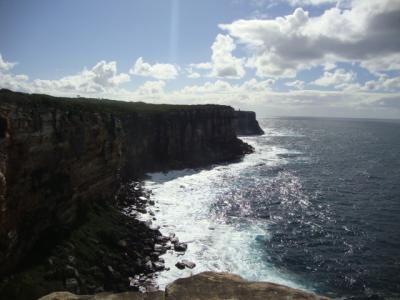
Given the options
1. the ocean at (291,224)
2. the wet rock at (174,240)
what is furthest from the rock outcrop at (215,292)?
the wet rock at (174,240)

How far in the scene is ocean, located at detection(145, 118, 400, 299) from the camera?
125 feet

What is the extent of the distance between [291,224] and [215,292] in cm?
4718

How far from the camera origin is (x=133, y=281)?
36.1 meters

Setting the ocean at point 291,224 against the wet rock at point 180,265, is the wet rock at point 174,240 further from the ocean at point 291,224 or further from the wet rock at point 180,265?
the wet rock at point 180,265

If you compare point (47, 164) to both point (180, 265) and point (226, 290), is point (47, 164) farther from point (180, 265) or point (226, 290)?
point (226, 290)

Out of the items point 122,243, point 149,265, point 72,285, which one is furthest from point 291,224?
point 72,285

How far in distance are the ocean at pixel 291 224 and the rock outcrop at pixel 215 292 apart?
27775 millimetres

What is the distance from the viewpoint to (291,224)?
5397cm

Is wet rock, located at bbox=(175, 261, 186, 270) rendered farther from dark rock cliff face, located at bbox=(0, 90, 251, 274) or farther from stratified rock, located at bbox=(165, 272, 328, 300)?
stratified rock, located at bbox=(165, 272, 328, 300)

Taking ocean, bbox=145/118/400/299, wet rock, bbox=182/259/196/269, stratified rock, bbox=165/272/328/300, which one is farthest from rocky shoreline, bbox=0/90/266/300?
stratified rock, bbox=165/272/328/300

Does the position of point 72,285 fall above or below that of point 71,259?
below

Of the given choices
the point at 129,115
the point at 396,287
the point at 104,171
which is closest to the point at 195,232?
the point at 104,171

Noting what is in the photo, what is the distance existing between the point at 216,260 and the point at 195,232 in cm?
916

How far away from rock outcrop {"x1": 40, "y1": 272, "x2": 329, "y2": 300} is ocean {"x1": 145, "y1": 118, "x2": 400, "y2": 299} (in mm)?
27775
